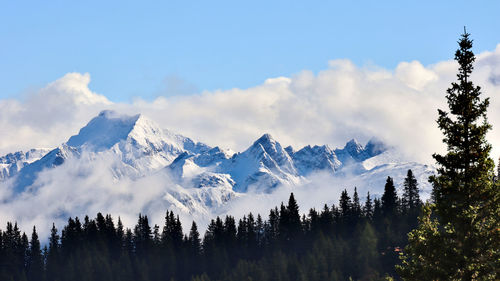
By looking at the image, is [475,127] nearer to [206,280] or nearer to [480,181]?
[480,181]

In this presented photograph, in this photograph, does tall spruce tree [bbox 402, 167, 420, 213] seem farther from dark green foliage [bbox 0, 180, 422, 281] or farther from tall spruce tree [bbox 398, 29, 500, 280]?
tall spruce tree [bbox 398, 29, 500, 280]

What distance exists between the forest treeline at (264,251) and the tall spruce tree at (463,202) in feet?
366

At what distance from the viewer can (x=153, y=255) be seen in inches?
7392

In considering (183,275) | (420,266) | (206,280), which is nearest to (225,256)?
(183,275)

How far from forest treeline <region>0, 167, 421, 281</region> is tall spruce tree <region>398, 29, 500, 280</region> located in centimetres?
11150

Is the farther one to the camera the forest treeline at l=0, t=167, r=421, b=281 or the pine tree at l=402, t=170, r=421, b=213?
the pine tree at l=402, t=170, r=421, b=213

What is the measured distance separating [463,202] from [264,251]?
15182cm

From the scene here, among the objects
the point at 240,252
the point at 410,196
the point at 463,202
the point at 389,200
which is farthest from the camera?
the point at 240,252

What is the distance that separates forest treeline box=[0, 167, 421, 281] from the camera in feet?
500

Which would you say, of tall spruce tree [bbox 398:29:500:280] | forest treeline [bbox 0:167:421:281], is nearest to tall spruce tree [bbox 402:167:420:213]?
forest treeline [bbox 0:167:421:281]

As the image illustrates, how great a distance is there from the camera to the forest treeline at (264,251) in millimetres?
152375

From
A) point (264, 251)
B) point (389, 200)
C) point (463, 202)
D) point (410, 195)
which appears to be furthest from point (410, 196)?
point (463, 202)

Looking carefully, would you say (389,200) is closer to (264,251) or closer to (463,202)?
(264,251)

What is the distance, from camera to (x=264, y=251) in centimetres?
18588
